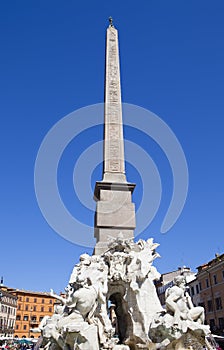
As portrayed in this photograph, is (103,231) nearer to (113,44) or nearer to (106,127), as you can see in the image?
(106,127)

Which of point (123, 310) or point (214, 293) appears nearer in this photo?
point (123, 310)

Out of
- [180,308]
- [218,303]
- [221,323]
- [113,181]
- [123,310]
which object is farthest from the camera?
[218,303]

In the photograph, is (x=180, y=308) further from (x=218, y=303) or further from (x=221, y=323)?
(x=218, y=303)

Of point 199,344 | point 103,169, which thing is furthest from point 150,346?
point 103,169

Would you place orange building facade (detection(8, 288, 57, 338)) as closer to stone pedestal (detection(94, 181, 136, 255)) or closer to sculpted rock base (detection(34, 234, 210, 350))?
stone pedestal (detection(94, 181, 136, 255))

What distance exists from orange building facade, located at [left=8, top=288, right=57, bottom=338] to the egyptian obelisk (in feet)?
126

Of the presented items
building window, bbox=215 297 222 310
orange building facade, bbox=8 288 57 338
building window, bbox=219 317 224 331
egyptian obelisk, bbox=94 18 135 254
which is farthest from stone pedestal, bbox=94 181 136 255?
orange building facade, bbox=8 288 57 338

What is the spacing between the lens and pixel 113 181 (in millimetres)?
11477

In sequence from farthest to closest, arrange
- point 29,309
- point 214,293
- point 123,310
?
point 29,309, point 214,293, point 123,310

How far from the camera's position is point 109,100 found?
42.4 ft

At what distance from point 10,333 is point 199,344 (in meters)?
40.2

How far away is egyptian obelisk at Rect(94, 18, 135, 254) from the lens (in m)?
10.7

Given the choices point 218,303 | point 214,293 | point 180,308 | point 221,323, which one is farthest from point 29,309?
point 180,308

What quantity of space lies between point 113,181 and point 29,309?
136ft
